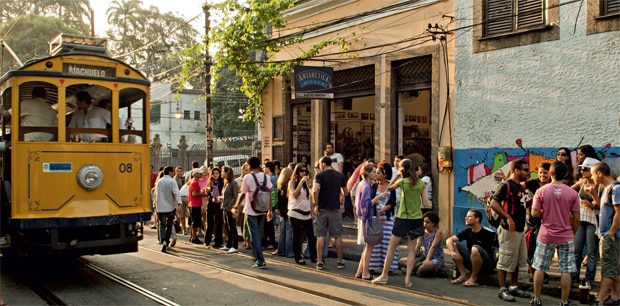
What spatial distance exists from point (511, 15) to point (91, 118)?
839cm

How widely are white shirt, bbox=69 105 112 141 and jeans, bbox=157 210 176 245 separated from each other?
150 inches

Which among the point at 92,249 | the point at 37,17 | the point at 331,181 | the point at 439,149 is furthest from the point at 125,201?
the point at 37,17

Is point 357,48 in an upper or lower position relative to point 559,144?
upper

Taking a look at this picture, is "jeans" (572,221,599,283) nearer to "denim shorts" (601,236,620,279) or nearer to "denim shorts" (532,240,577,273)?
"denim shorts" (601,236,620,279)

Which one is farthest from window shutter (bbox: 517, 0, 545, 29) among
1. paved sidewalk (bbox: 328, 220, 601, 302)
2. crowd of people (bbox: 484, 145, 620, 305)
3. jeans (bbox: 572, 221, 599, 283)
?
jeans (bbox: 572, 221, 599, 283)

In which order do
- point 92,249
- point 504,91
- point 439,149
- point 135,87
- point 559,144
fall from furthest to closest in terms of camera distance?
point 439,149, point 504,91, point 559,144, point 135,87, point 92,249

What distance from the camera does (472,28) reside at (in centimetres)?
1312

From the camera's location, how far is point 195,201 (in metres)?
14.2

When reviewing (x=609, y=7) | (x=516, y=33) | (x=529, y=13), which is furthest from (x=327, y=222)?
(x=609, y=7)

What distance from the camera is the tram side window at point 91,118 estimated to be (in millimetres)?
9086

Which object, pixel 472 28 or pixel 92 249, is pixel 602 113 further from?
pixel 92 249

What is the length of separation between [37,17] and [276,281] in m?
35.4

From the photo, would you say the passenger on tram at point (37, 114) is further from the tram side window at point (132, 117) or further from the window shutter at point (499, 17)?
the window shutter at point (499, 17)

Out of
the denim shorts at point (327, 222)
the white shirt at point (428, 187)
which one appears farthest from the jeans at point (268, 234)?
the white shirt at point (428, 187)
